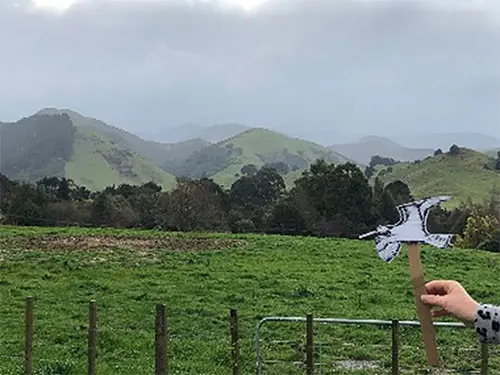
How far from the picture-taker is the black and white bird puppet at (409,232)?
7.82 ft

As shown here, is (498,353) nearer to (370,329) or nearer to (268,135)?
(370,329)

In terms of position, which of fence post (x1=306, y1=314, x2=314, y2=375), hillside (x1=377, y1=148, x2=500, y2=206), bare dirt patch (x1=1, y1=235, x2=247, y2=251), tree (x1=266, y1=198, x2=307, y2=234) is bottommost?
fence post (x1=306, y1=314, x2=314, y2=375)

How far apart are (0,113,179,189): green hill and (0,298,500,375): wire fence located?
91799 millimetres

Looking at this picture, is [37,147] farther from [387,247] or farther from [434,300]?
[434,300]

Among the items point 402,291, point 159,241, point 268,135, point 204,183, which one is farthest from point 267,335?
point 268,135

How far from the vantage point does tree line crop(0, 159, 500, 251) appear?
3155 cm

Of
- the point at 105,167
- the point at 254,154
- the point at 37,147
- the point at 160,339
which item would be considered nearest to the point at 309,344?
the point at 160,339

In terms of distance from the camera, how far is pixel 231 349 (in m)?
7.37

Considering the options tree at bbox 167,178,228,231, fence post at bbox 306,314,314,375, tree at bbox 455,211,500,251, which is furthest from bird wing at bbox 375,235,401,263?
tree at bbox 167,178,228,231

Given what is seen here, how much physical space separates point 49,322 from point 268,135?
492 feet

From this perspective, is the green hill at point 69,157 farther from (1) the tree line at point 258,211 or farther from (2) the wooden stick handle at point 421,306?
(2) the wooden stick handle at point 421,306

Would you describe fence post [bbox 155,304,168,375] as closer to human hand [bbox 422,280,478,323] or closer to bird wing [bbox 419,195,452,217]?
bird wing [bbox 419,195,452,217]

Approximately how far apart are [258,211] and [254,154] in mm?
106637

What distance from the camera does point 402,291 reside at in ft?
43.2
